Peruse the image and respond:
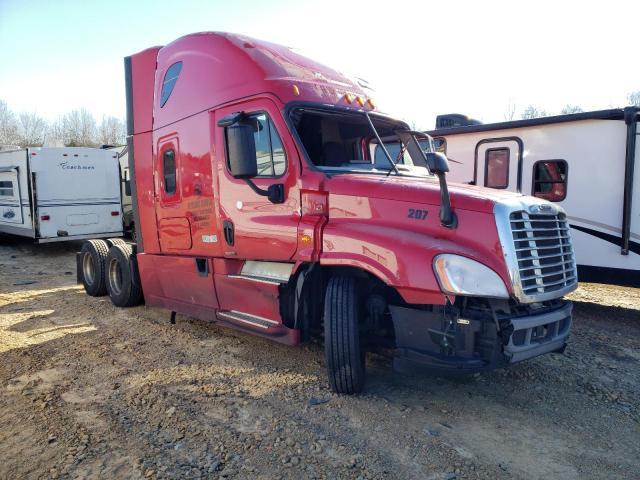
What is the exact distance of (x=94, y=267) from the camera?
819cm

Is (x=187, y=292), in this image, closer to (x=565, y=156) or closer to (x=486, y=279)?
(x=486, y=279)

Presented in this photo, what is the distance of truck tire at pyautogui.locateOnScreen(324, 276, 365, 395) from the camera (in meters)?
4.12

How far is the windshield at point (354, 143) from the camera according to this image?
466 cm

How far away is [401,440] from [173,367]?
2476mm

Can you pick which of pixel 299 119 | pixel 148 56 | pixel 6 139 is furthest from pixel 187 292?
pixel 6 139

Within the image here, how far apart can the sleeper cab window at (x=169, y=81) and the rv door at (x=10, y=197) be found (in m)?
9.18

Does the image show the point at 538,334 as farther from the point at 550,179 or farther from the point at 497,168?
the point at 497,168

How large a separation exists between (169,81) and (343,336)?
3842mm

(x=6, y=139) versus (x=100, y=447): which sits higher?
(x=6, y=139)

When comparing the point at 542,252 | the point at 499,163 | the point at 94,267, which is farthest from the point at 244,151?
the point at 499,163

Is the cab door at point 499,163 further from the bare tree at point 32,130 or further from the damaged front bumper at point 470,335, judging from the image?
the bare tree at point 32,130

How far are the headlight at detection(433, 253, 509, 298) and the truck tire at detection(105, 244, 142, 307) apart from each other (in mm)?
5156

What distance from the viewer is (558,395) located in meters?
4.38

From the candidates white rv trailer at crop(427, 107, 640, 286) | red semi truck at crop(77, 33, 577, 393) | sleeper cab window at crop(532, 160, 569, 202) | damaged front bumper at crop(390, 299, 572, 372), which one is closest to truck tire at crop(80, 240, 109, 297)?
red semi truck at crop(77, 33, 577, 393)
